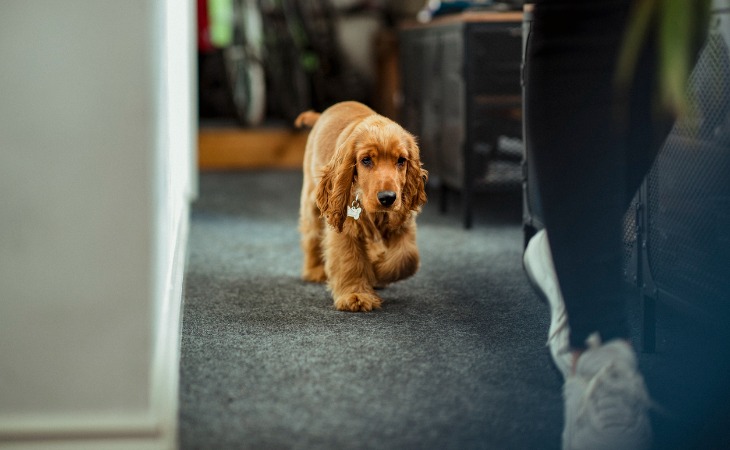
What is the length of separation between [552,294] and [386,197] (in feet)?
1.76

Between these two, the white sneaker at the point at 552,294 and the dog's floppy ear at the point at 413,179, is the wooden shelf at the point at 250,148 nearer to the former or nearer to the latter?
the dog's floppy ear at the point at 413,179

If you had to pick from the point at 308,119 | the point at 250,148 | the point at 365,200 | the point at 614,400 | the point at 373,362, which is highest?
the point at 308,119

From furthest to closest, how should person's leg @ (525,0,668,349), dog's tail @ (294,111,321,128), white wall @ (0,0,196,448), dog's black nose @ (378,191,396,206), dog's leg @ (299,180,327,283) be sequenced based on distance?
dog's tail @ (294,111,321,128) → dog's leg @ (299,180,327,283) → dog's black nose @ (378,191,396,206) → person's leg @ (525,0,668,349) → white wall @ (0,0,196,448)

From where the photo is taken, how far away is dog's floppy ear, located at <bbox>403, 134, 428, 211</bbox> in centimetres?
186

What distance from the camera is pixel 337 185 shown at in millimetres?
1843

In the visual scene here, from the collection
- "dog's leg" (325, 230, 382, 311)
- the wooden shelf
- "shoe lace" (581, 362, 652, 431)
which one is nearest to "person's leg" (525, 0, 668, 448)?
"shoe lace" (581, 362, 652, 431)

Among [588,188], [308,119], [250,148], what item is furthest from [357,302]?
[250,148]

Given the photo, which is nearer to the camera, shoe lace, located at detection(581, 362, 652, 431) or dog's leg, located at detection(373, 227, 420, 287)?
shoe lace, located at detection(581, 362, 652, 431)

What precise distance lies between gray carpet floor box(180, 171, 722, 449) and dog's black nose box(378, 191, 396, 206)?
10.2 inches

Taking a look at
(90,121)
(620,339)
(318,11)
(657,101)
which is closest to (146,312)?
(90,121)

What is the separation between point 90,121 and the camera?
1.05m

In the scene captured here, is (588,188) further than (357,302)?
No

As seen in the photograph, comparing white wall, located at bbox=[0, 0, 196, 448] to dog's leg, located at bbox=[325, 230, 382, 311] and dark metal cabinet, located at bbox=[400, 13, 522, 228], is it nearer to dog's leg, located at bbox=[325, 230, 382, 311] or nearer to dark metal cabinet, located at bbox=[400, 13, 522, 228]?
dog's leg, located at bbox=[325, 230, 382, 311]

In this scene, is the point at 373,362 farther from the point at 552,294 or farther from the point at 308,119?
the point at 308,119
